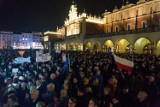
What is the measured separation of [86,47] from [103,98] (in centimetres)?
5322

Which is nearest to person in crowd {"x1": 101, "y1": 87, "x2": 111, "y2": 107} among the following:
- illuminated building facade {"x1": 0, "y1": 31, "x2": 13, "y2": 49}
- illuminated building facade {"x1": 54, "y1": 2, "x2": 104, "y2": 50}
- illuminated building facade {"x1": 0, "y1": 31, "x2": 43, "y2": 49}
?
illuminated building facade {"x1": 54, "y1": 2, "x2": 104, "y2": 50}

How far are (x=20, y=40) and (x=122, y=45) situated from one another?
9652 cm

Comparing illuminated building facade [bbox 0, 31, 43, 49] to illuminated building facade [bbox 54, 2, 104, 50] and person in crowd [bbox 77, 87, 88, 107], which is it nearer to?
illuminated building facade [bbox 54, 2, 104, 50]

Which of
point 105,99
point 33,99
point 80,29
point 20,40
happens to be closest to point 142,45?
point 80,29

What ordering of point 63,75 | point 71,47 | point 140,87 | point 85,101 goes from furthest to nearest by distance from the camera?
point 71,47 → point 63,75 → point 140,87 → point 85,101

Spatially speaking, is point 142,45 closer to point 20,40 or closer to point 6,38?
point 6,38

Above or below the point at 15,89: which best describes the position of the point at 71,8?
above

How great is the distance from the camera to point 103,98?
6.79 metres

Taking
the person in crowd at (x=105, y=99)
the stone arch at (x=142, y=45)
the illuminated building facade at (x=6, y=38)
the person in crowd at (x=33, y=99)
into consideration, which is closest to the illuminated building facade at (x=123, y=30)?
the stone arch at (x=142, y=45)

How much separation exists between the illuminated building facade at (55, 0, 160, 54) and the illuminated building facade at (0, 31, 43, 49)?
1907 inches

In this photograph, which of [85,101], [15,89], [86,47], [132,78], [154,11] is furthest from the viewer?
[86,47]

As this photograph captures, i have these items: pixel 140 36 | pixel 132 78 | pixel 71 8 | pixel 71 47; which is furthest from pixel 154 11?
pixel 132 78

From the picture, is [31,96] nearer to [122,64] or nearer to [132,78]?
[122,64]

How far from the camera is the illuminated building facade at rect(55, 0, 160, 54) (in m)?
41.4
